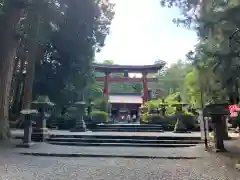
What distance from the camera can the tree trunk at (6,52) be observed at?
12195 millimetres

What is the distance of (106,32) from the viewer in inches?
772

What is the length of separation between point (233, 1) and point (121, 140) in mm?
7713

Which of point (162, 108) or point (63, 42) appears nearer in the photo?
point (63, 42)

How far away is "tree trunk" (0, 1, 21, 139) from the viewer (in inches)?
480

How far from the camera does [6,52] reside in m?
12.5

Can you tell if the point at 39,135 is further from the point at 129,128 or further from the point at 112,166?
the point at 129,128

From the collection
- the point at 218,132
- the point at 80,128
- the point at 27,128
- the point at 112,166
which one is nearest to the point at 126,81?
the point at 80,128

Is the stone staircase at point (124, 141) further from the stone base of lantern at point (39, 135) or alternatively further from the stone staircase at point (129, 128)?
the stone staircase at point (129, 128)

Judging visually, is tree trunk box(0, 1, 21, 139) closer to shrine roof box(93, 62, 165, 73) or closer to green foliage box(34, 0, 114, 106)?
green foliage box(34, 0, 114, 106)

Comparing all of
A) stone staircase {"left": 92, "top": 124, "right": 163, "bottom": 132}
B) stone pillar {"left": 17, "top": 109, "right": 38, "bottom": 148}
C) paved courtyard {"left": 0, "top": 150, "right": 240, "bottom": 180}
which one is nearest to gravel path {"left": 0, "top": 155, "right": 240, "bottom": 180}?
paved courtyard {"left": 0, "top": 150, "right": 240, "bottom": 180}

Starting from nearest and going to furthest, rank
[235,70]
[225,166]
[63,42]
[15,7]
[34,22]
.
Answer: [225,166] < [235,70] < [15,7] < [34,22] < [63,42]

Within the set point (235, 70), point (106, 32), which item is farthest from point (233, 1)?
point (106, 32)

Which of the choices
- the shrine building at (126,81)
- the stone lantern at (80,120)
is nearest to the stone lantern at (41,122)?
the stone lantern at (80,120)

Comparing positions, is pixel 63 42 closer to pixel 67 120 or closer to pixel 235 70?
pixel 67 120
